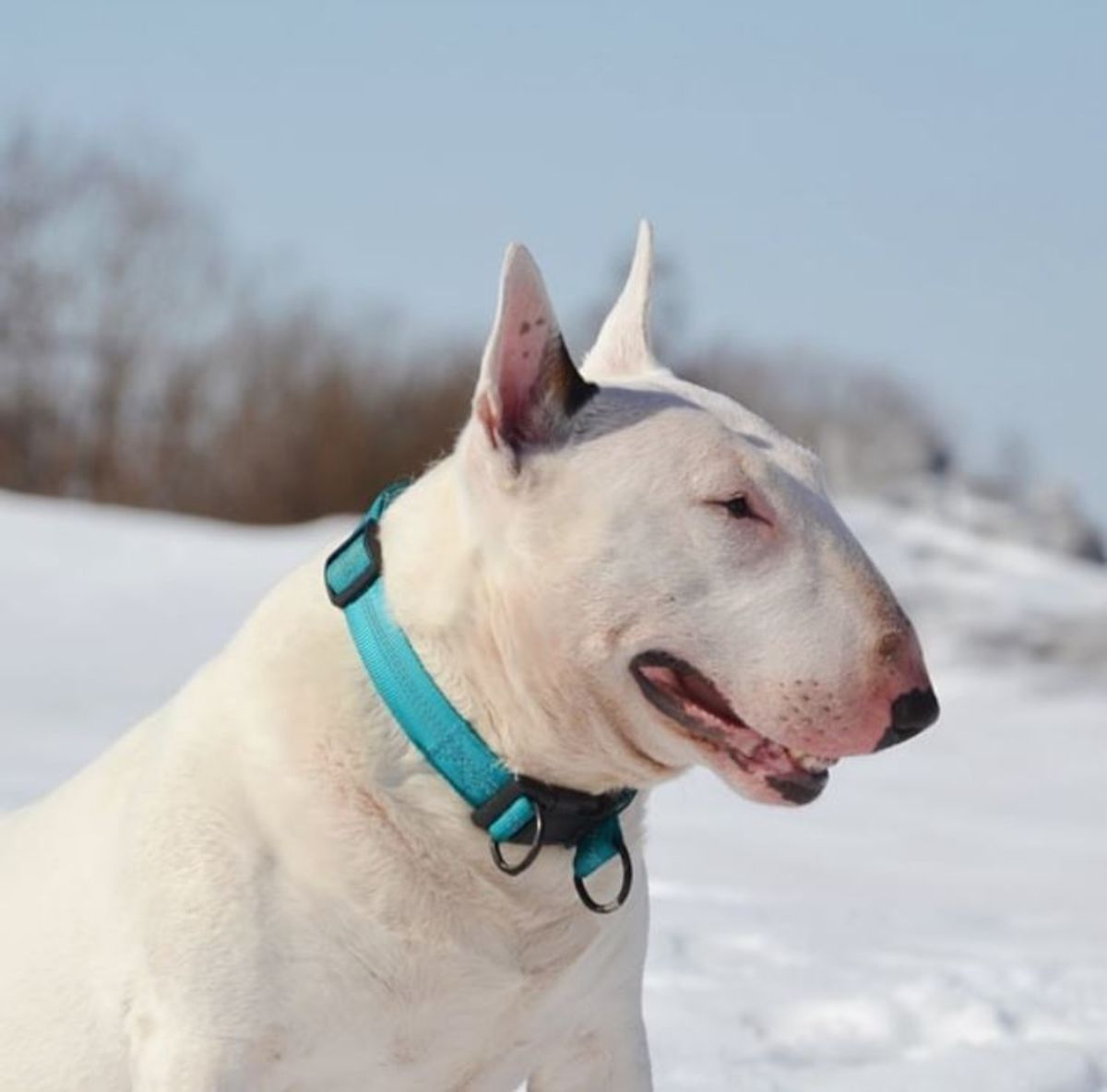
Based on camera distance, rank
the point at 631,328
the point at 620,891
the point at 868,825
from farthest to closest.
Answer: the point at 868,825 → the point at 631,328 → the point at 620,891

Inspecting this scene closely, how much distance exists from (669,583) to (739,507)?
127 millimetres

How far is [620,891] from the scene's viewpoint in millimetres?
3229

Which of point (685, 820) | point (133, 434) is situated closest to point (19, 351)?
point (133, 434)

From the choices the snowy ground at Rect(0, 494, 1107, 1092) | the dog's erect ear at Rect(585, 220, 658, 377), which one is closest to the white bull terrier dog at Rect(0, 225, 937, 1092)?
the dog's erect ear at Rect(585, 220, 658, 377)

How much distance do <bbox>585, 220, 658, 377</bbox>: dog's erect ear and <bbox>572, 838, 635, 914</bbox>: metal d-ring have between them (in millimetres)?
677

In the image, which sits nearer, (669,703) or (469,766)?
(669,703)

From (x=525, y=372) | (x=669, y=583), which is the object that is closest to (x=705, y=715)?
(x=669, y=583)

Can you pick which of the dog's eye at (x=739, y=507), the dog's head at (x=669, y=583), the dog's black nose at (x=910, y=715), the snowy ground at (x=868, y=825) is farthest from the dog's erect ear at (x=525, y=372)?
the snowy ground at (x=868, y=825)

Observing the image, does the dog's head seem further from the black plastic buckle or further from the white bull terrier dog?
the black plastic buckle

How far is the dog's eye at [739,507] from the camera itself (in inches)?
119

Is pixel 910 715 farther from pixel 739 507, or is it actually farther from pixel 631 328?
pixel 631 328

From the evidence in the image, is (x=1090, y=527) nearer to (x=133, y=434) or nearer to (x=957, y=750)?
(x=133, y=434)

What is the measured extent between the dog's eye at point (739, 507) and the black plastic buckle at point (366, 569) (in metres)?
0.49

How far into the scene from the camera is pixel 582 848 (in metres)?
3.19
